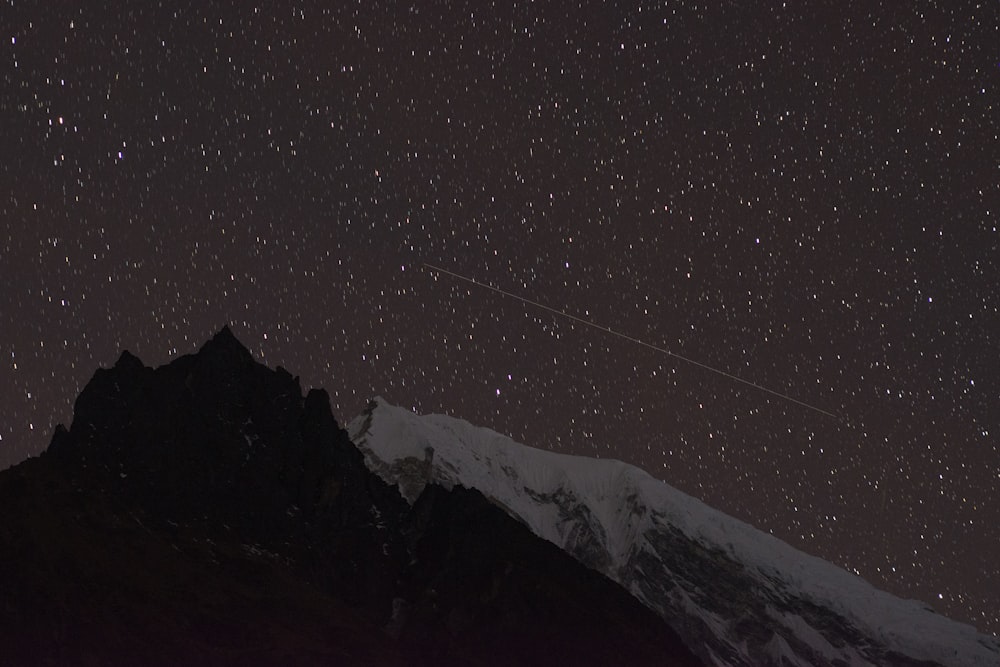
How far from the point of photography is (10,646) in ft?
623

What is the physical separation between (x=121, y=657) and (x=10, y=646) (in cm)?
1496

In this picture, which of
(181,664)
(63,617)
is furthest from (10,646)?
(181,664)

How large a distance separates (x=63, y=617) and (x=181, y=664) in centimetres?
1817

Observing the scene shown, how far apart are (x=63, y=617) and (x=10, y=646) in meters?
10.3

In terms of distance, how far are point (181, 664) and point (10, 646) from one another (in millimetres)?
23786

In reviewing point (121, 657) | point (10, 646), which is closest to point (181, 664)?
point (121, 657)

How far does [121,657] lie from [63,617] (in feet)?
37.1

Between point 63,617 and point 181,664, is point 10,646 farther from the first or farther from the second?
point 181,664

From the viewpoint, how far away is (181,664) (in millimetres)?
199500

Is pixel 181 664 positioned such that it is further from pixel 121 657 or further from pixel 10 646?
pixel 10 646
